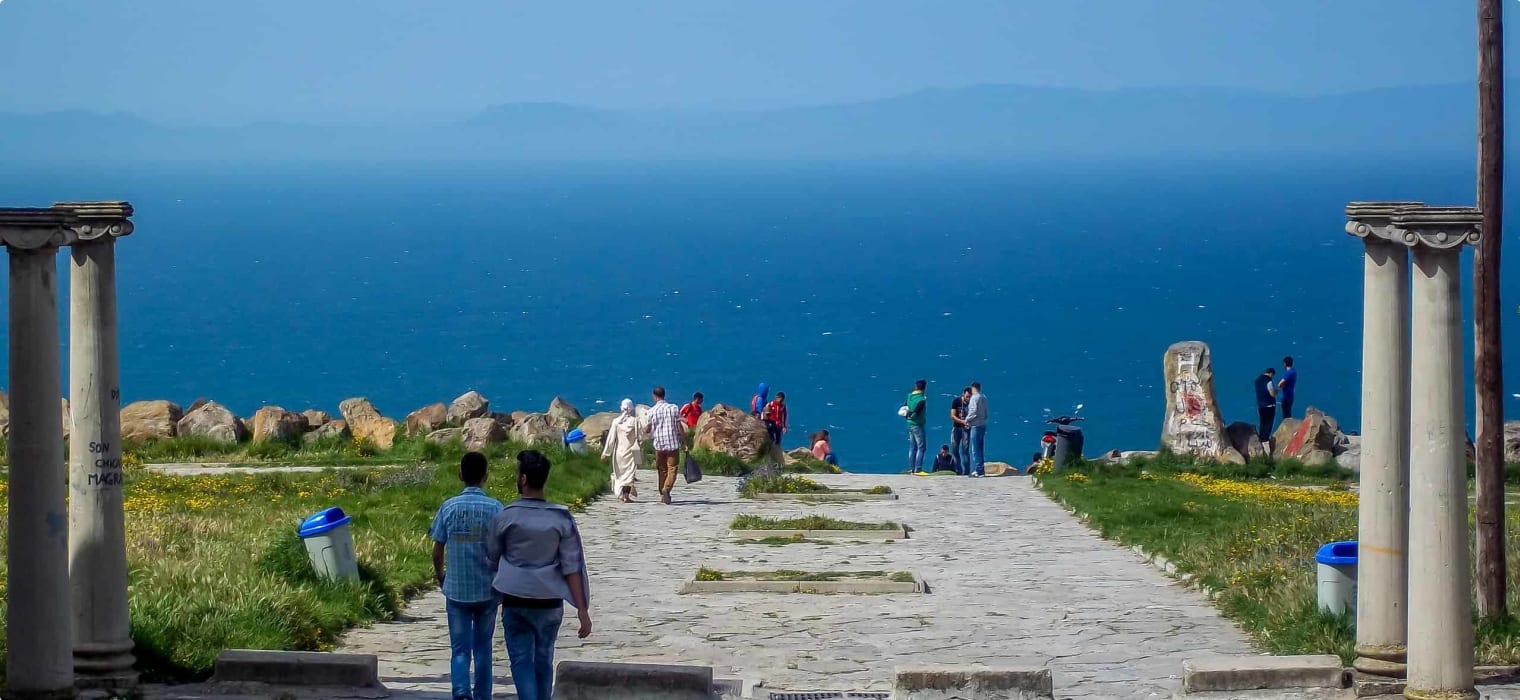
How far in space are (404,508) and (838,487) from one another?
7.49 metres

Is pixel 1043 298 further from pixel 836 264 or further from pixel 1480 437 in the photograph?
pixel 1480 437

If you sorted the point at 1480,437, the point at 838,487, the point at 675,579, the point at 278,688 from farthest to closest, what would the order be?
the point at 838,487 → the point at 675,579 → the point at 1480,437 → the point at 278,688

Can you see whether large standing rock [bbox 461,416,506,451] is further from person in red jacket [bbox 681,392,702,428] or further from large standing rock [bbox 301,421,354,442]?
person in red jacket [bbox 681,392,702,428]

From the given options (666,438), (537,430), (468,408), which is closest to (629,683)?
(666,438)

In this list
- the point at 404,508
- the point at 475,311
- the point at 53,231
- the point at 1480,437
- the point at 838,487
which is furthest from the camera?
the point at 475,311

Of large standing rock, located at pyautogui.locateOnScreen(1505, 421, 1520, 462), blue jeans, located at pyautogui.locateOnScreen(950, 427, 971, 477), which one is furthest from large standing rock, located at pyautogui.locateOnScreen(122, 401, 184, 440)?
large standing rock, located at pyautogui.locateOnScreen(1505, 421, 1520, 462)

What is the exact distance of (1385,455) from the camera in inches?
470

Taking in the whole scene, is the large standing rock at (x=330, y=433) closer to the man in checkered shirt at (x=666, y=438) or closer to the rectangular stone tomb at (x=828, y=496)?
the man in checkered shirt at (x=666, y=438)

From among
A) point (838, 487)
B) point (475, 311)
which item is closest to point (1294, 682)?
point (838, 487)

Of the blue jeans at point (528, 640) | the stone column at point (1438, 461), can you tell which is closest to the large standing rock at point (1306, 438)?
the stone column at point (1438, 461)

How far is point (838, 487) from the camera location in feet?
87.8

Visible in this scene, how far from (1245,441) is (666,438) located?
44.5ft

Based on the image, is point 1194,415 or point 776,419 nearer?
point 1194,415

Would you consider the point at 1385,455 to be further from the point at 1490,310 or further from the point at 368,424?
the point at 368,424
